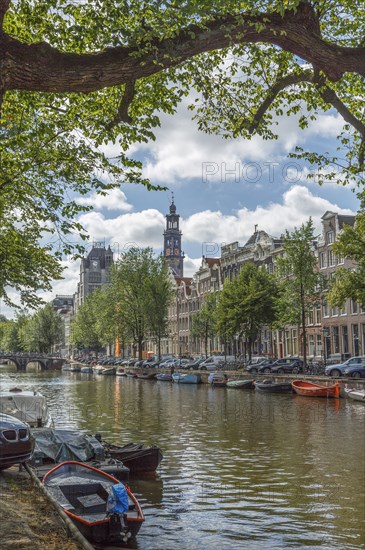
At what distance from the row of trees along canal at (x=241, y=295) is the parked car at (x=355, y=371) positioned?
5.82m

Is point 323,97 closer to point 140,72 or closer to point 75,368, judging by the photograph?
point 140,72

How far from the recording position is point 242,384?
171ft

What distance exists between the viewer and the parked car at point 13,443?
12.8 meters

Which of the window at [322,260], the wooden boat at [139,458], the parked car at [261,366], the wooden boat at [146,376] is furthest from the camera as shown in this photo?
the wooden boat at [146,376]

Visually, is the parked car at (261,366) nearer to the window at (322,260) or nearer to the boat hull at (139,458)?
the window at (322,260)

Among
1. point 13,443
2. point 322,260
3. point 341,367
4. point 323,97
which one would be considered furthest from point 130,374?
point 323,97

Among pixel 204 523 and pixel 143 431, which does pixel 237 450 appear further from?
pixel 204 523

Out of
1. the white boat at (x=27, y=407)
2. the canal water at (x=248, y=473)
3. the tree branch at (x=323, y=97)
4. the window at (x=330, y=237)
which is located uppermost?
the window at (x=330, y=237)

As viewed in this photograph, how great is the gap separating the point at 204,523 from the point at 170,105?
32.2 feet

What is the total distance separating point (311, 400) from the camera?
40.2 m

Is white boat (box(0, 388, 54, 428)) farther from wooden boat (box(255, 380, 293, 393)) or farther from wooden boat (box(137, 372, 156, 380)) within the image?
wooden boat (box(137, 372, 156, 380))

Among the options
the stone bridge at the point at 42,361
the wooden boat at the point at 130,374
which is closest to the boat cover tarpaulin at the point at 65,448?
the wooden boat at the point at 130,374

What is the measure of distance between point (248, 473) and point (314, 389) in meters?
23.7

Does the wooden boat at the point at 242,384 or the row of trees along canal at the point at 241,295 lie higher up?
the row of trees along canal at the point at 241,295
